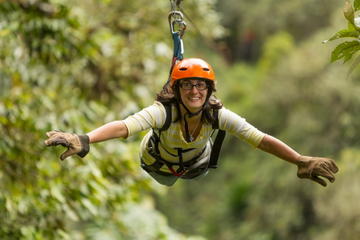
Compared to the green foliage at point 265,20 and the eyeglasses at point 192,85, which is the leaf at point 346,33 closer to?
the eyeglasses at point 192,85

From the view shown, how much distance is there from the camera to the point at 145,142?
396cm

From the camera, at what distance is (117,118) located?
788 centimetres

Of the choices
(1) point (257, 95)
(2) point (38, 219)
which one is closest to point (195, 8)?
(2) point (38, 219)

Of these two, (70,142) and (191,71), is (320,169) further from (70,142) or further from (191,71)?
(70,142)

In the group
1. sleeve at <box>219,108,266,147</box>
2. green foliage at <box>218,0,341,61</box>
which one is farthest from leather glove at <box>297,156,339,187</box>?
green foliage at <box>218,0,341,61</box>

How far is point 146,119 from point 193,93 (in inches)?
11.3

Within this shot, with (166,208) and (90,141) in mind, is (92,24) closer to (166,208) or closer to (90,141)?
(90,141)

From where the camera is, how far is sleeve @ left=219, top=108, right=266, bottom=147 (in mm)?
3621

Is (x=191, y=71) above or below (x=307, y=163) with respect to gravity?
above

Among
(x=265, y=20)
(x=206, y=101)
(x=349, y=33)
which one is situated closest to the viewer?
(x=349, y=33)

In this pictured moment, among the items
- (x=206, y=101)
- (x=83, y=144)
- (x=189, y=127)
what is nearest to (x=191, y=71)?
(x=206, y=101)

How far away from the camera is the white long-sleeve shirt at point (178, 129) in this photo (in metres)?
3.46

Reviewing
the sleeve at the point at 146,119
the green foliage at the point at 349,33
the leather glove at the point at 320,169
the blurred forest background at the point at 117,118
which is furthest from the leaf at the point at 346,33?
the sleeve at the point at 146,119

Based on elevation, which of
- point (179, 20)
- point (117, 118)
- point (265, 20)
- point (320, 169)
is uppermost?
point (265, 20)
